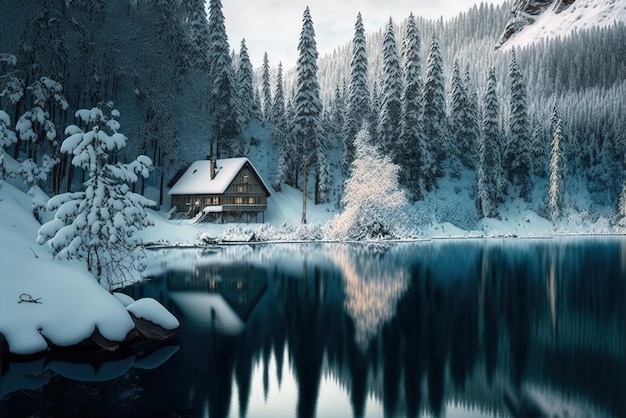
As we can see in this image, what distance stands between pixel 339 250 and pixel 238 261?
1245cm

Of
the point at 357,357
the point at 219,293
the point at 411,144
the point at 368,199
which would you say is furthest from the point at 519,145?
the point at 357,357

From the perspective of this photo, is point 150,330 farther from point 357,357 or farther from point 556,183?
point 556,183

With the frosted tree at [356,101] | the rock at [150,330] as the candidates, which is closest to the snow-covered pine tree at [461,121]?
the frosted tree at [356,101]

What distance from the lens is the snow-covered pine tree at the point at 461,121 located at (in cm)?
7525

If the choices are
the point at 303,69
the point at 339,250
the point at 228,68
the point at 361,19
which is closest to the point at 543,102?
the point at 361,19

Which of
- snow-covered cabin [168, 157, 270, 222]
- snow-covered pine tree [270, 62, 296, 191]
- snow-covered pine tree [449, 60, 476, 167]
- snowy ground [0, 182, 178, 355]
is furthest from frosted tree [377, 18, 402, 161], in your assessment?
snowy ground [0, 182, 178, 355]

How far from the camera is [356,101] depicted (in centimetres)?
7025

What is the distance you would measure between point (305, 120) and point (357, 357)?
53.1 m

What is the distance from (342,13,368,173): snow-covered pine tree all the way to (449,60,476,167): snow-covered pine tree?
14.0 metres

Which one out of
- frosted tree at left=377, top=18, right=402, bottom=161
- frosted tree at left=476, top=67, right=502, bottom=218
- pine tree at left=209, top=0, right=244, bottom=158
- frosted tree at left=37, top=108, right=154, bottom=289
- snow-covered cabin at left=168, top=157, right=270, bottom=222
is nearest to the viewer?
frosted tree at left=37, top=108, right=154, bottom=289

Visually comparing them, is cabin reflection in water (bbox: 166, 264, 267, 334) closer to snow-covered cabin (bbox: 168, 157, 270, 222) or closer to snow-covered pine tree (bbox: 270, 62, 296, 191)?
snow-covered cabin (bbox: 168, 157, 270, 222)

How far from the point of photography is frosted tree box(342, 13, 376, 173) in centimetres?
6956

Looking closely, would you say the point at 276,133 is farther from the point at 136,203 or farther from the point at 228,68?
the point at 136,203

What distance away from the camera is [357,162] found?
55.5 metres
